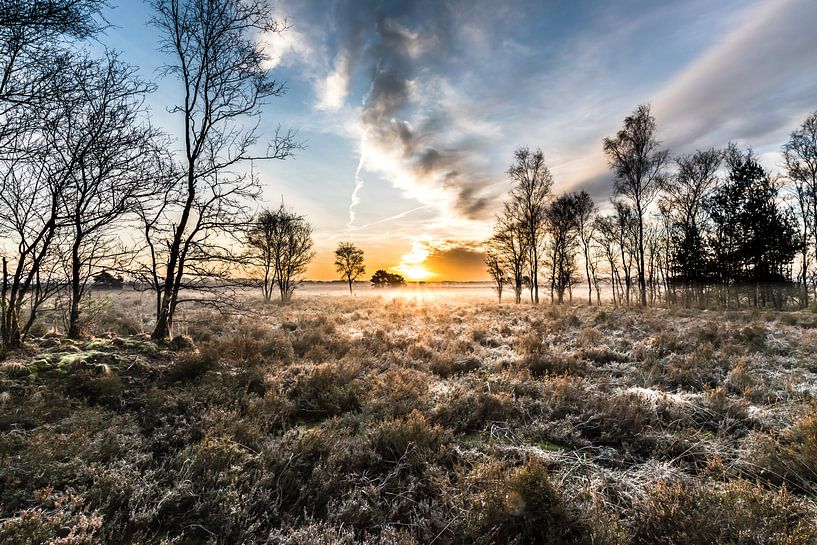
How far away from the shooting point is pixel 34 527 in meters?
2.58

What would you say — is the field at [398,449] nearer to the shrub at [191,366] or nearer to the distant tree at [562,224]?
the shrub at [191,366]

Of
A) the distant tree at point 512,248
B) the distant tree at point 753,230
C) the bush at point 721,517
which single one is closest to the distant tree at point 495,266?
the distant tree at point 512,248

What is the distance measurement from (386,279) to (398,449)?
87272 millimetres

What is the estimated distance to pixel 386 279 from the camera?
9131 cm

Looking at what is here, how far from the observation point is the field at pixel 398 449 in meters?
2.87

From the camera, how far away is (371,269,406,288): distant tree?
9031 centimetres

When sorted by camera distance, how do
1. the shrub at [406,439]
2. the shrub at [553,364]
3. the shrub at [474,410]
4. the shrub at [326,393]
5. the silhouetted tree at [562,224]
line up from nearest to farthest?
the shrub at [406,439] → the shrub at [474,410] → the shrub at [326,393] → the shrub at [553,364] → the silhouetted tree at [562,224]

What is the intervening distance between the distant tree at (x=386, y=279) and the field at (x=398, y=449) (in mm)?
82161

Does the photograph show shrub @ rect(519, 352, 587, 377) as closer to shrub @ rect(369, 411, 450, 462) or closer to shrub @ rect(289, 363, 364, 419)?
shrub @ rect(369, 411, 450, 462)

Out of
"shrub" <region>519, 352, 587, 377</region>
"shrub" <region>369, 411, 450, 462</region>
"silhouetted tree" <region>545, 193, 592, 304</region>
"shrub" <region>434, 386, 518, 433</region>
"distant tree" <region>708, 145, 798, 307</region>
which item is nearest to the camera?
"shrub" <region>369, 411, 450, 462</region>

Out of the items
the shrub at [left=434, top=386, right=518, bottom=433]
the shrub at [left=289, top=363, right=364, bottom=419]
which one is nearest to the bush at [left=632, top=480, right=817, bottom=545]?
the shrub at [left=434, top=386, right=518, bottom=433]

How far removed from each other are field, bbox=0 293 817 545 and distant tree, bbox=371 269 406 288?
82161 millimetres

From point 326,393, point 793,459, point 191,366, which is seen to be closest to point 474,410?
point 326,393

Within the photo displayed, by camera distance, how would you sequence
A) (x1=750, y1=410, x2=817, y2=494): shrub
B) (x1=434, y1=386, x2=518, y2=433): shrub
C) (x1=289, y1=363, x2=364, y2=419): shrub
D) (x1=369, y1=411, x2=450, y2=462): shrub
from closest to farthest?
1. (x1=750, y1=410, x2=817, y2=494): shrub
2. (x1=369, y1=411, x2=450, y2=462): shrub
3. (x1=434, y1=386, x2=518, y2=433): shrub
4. (x1=289, y1=363, x2=364, y2=419): shrub
